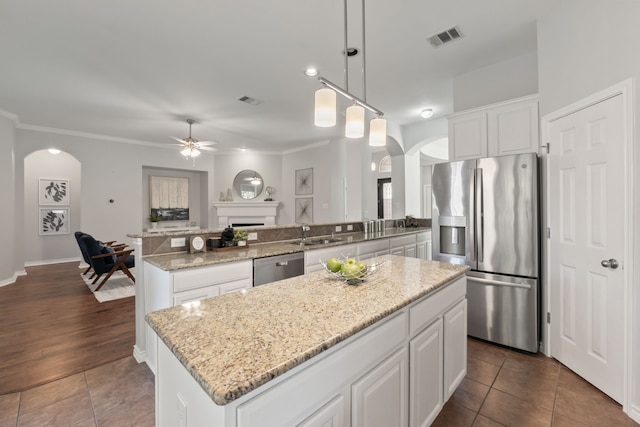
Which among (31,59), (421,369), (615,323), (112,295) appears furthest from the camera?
(112,295)

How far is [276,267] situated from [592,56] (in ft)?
9.90

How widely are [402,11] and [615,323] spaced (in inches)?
111

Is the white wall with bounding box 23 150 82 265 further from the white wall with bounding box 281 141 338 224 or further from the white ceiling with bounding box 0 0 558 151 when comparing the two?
the white wall with bounding box 281 141 338 224

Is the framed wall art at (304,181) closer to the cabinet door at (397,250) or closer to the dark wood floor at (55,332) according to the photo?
the cabinet door at (397,250)

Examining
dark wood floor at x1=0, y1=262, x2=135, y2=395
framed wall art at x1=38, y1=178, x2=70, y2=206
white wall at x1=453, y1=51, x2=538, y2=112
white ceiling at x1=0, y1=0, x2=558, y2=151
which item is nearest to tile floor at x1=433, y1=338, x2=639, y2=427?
white wall at x1=453, y1=51, x2=538, y2=112

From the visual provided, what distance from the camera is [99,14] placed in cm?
232

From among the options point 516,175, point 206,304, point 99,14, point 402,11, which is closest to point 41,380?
point 206,304

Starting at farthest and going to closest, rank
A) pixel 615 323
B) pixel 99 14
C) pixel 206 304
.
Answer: pixel 99 14 < pixel 615 323 < pixel 206 304

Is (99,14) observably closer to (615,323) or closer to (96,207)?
(615,323)

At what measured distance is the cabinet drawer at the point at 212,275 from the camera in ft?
6.82

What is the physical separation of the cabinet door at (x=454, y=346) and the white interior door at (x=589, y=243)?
3.32 ft

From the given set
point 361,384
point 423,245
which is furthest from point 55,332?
point 423,245

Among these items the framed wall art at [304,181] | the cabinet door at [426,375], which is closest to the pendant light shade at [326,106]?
the cabinet door at [426,375]

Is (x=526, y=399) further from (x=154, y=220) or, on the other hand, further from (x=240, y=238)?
(x=154, y=220)
